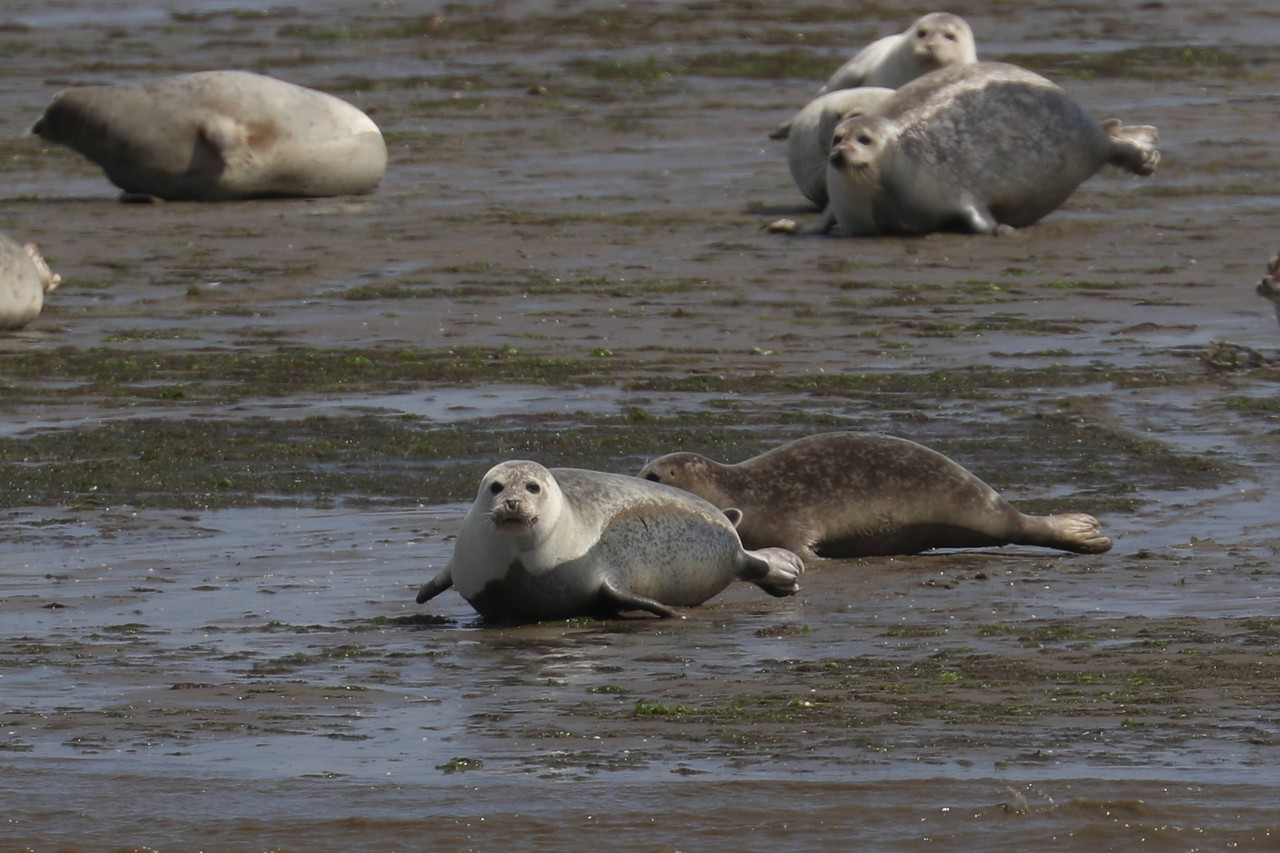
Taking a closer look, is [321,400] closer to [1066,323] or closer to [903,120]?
[1066,323]

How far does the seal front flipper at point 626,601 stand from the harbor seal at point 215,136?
839cm

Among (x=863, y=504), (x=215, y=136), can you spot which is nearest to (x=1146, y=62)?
(x=215, y=136)

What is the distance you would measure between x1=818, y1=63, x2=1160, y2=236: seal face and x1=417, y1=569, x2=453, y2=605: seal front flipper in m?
6.51

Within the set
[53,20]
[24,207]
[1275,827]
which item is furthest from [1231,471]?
[53,20]

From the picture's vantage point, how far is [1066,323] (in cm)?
1055

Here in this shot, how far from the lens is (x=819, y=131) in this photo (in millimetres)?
13328

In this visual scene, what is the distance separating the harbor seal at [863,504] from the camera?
6781mm

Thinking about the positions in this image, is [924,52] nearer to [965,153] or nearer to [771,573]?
[965,153]

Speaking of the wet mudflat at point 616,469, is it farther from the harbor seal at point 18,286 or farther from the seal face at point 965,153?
the seal face at point 965,153

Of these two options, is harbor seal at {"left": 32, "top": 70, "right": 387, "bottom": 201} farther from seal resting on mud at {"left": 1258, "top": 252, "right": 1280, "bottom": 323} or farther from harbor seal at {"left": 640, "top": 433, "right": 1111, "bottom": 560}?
harbor seal at {"left": 640, "top": 433, "right": 1111, "bottom": 560}

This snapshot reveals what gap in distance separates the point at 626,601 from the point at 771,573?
0.47 m

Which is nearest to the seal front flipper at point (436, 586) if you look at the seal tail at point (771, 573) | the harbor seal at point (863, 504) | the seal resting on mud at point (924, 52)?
the seal tail at point (771, 573)

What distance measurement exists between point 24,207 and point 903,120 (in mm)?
5009

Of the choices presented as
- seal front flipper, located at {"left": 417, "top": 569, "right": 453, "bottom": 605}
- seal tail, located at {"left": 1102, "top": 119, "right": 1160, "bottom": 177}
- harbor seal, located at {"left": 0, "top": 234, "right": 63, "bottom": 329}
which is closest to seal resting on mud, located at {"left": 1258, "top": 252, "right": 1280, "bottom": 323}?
seal tail, located at {"left": 1102, "top": 119, "right": 1160, "bottom": 177}
